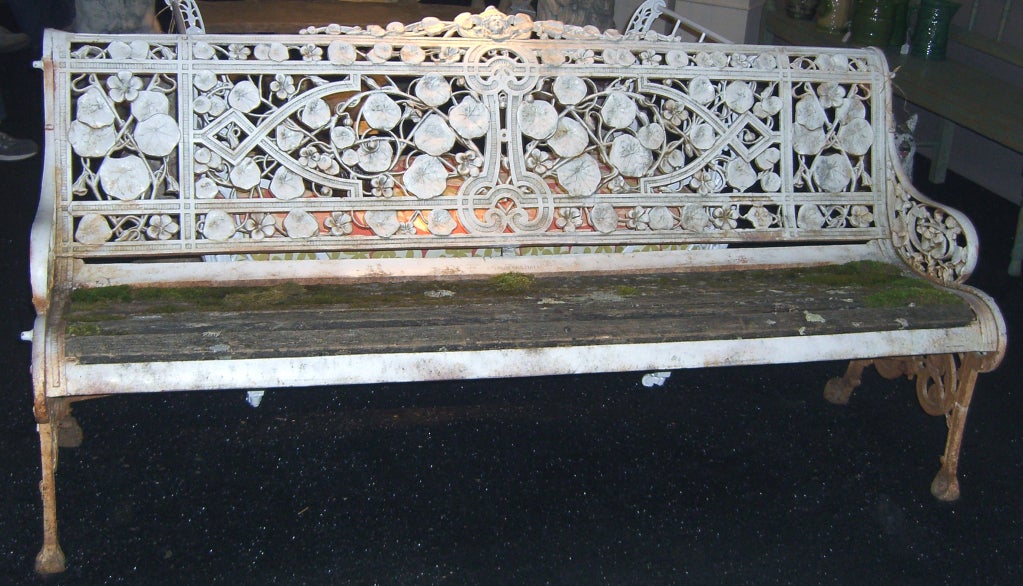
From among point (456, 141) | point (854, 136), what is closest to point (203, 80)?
point (456, 141)

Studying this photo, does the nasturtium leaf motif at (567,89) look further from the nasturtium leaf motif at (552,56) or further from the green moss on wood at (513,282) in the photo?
the green moss on wood at (513,282)

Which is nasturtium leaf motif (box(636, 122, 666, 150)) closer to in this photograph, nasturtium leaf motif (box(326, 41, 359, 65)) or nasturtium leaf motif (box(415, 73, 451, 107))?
nasturtium leaf motif (box(415, 73, 451, 107))

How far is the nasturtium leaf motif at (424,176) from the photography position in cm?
330

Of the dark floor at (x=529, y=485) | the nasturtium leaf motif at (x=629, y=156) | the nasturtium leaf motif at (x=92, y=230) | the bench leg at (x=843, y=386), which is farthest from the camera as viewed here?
the bench leg at (x=843, y=386)

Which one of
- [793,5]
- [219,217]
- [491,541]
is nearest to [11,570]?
[219,217]

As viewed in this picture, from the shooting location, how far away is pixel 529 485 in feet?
10.9

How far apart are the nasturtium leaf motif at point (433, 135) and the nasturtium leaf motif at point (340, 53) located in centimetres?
34

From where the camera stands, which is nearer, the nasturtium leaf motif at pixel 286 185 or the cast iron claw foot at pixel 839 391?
the nasturtium leaf motif at pixel 286 185

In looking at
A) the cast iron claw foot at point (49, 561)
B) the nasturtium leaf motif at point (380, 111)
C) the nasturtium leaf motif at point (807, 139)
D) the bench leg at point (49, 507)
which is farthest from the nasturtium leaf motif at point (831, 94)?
the cast iron claw foot at point (49, 561)

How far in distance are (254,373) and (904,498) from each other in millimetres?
2356

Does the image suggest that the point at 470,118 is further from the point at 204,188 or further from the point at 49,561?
the point at 49,561

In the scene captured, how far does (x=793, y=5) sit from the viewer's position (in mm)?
7645

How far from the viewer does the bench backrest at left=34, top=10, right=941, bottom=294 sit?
315 cm

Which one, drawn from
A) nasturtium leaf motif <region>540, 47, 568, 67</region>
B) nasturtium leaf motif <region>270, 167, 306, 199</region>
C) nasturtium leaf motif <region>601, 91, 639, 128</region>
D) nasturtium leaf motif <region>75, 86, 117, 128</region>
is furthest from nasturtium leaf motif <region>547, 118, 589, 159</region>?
nasturtium leaf motif <region>75, 86, 117, 128</region>
